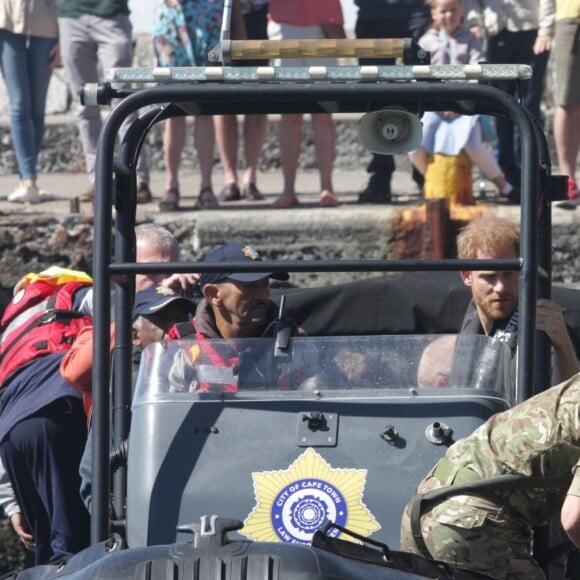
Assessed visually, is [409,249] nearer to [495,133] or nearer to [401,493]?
[495,133]

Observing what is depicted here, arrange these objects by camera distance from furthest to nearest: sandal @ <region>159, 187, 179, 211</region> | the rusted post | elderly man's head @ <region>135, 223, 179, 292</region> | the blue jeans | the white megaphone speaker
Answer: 1. the blue jeans
2. sandal @ <region>159, 187, 179, 211</region>
3. the rusted post
4. elderly man's head @ <region>135, 223, 179, 292</region>
5. the white megaphone speaker

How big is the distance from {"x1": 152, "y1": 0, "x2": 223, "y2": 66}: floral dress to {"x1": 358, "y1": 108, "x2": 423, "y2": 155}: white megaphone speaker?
13.0 feet

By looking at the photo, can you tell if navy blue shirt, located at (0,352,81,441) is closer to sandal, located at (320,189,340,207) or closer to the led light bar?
the led light bar

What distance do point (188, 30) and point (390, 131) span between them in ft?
13.4

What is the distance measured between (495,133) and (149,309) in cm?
445

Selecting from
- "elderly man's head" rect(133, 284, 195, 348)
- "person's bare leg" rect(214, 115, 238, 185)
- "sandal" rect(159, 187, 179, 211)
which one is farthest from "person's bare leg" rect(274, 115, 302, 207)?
"elderly man's head" rect(133, 284, 195, 348)

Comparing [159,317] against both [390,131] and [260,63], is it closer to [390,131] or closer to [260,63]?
[390,131]

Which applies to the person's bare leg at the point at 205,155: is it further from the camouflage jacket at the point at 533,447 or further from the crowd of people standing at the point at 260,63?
the camouflage jacket at the point at 533,447

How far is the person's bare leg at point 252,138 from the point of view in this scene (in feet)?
27.7

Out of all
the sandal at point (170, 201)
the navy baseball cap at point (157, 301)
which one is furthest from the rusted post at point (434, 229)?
the navy baseball cap at point (157, 301)

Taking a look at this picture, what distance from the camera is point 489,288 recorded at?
4664 millimetres

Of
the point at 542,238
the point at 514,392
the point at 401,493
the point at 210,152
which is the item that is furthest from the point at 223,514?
the point at 210,152

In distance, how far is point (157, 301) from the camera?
5148 mm

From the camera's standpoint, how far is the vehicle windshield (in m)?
3.95
